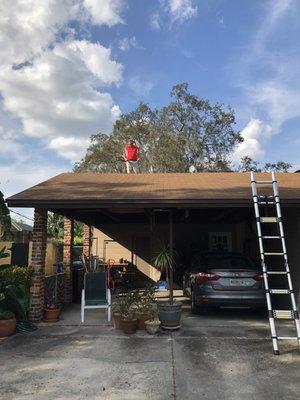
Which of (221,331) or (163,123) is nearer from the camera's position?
(221,331)

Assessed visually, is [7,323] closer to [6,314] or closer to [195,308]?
[6,314]

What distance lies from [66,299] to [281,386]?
7.42m

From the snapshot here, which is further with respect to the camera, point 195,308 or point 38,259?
point 195,308

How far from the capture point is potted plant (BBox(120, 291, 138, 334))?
7.04 metres

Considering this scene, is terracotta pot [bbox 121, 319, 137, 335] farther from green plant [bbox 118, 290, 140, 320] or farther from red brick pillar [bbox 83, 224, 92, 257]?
red brick pillar [bbox 83, 224, 92, 257]

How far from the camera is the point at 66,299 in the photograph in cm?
1080

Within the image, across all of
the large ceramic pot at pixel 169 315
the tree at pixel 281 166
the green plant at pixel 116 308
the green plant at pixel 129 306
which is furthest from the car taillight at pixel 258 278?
the tree at pixel 281 166

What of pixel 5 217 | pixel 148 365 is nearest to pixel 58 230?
pixel 5 217

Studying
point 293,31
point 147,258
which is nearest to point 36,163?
point 147,258

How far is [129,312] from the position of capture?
723 centimetres

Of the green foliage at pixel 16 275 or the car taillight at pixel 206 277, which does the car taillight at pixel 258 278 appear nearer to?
the car taillight at pixel 206 277

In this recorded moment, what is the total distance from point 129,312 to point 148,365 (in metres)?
1.97

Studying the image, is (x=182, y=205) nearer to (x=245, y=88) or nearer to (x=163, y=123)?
(x=245, y=88)

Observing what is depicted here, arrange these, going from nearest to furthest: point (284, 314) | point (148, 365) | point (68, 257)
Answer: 1. point (148, 365)
2. point (284, 314)
3. point (68, 257)
